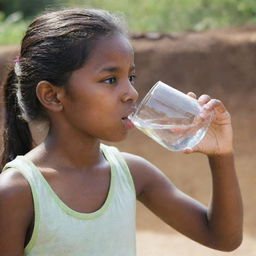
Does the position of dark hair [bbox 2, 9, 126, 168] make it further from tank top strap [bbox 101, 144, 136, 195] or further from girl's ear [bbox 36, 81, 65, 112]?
tank top strap [bbox 101, 144, 136, 195]

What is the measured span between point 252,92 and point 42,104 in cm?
414

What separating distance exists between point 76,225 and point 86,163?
0.72 feet

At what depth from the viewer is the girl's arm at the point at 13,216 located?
197cm

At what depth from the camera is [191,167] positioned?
593 cm

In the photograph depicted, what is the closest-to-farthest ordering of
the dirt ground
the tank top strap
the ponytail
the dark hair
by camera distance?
1. the dark hair
2. the tank top strap
3. the ponytail
4. the dirt ground

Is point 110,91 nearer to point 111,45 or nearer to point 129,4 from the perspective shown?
point 111,45

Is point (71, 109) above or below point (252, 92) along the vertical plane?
above

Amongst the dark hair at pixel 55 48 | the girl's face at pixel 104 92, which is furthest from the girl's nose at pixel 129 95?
the dark hair at pixel 55 48

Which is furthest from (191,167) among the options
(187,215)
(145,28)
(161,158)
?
(187,215)

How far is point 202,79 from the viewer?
20.3 ft

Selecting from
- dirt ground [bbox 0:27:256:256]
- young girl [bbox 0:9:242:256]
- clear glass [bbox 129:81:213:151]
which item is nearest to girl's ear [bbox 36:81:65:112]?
young girl [bbox 0:9:242:256]

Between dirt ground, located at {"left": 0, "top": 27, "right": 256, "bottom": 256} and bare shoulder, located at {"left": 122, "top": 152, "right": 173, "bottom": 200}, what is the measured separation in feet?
11.1

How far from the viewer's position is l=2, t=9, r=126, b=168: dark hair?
2105 mm

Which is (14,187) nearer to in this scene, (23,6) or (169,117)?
(169,117)
